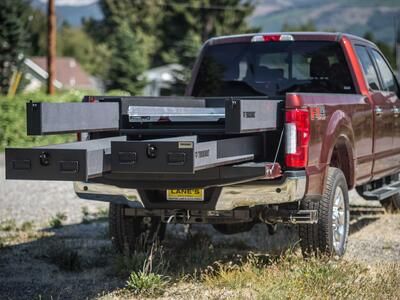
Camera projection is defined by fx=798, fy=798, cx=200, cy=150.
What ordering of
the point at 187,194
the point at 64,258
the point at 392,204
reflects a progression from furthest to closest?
the point at 392,204
the point at 64,258
the point at 187,194

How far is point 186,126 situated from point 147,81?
163ft

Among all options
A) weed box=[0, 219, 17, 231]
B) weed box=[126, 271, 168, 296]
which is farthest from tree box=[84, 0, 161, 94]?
weed box=[126, 271, 168, 296]

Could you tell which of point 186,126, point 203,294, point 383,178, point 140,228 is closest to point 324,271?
point 203,294

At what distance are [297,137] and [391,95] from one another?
11.0ft

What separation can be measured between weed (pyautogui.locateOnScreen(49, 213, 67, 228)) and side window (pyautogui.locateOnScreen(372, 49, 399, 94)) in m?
4.37

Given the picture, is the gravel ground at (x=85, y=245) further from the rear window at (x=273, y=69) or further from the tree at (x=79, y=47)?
the tree at (x=79, y=47)

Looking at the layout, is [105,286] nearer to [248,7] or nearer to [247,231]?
[247,231]

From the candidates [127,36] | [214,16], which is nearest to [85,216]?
[127,36]

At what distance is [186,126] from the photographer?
684 centimetres

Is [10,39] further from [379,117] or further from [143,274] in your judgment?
[143,274]

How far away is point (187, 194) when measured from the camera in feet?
21.5

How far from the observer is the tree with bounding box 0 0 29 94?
36719 mm

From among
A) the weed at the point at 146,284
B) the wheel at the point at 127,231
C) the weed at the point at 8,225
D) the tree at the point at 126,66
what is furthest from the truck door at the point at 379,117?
the tree at the point at 126,66

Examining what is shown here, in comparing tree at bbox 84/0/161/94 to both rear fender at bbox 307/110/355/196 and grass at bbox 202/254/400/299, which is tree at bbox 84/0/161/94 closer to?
rear fender at bbox 307/110/355/196
